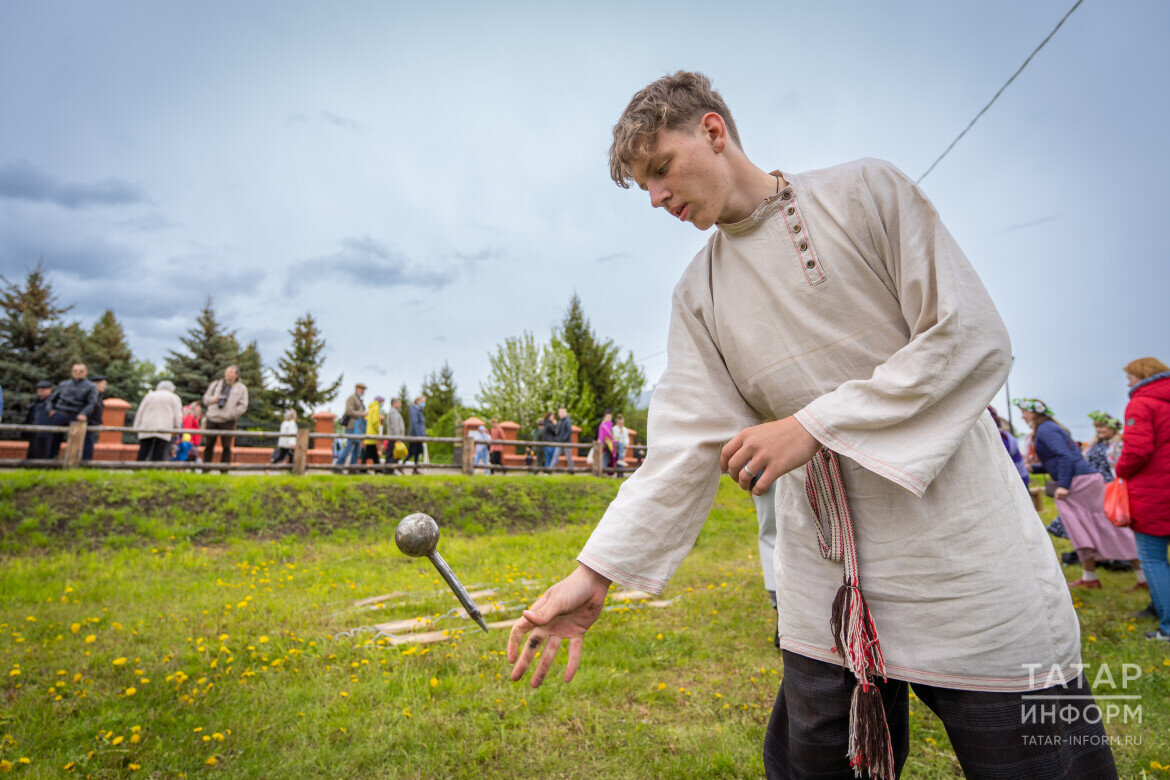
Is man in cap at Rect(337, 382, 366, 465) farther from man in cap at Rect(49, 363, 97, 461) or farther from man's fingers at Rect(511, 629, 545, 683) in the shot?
man's fingers at Rect(511, 629, 545, 683)

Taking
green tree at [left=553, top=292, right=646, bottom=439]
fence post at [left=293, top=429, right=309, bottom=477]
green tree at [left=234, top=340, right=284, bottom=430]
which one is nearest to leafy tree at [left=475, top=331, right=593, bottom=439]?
green tree at [left=553, top=292, right=646, bottom=439]

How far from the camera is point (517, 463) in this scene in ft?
60.8

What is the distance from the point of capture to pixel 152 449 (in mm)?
10336

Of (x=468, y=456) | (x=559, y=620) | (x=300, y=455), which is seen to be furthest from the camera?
(x=468, y=456)

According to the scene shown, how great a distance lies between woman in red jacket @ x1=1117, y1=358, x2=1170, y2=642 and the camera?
445 cm

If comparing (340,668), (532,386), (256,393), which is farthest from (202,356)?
(340,668)

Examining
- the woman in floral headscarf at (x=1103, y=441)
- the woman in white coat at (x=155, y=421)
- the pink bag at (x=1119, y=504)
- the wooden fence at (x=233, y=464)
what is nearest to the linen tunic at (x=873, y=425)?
the pink bag at (x=1119, y=504)

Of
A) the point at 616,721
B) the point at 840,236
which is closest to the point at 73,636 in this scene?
the point at 616,721

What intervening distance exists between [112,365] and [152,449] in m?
23.1

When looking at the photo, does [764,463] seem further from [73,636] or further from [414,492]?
[414,492]

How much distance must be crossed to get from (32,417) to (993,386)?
45.0ft

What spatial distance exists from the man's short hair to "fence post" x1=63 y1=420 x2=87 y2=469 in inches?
424

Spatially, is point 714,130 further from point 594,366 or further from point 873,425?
point 594,366

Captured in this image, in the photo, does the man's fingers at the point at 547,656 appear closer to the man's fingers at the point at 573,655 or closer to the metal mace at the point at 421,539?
the man's fingers at the point at 573,655
